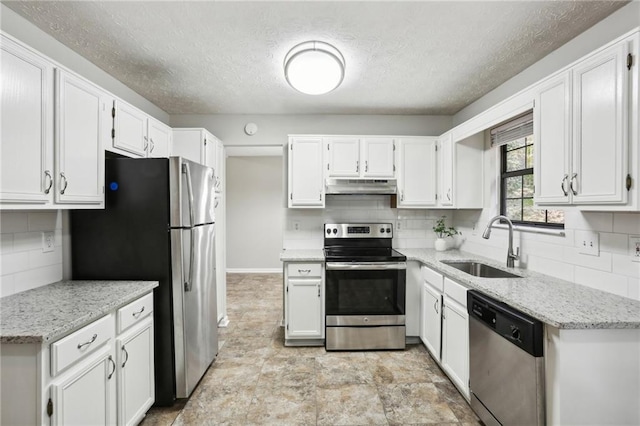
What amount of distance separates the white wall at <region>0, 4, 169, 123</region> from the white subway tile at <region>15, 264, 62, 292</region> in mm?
1422

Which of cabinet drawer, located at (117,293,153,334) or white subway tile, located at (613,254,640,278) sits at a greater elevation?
white subway tile, located at (613,254,640,278)

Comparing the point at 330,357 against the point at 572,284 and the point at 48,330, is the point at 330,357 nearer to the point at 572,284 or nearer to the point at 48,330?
the point at 572,284

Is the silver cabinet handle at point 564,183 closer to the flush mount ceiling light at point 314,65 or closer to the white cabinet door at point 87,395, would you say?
the flush mount ceiling light at point 314,65

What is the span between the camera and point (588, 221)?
1900 millimetres

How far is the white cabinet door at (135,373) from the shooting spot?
168 cm

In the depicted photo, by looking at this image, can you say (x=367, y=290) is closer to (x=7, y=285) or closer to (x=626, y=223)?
(x=626, y=223)

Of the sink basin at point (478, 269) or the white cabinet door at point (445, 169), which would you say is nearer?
the sink basin at point (478, 269)

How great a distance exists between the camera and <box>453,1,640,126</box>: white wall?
167cm

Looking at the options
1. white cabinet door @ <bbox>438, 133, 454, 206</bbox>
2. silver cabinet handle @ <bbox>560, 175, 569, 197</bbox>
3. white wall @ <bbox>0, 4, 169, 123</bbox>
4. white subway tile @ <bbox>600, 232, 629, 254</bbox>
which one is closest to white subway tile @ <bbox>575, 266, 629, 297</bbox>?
white subway tile @ <bbox>600, 232, 629, 254</bbox>

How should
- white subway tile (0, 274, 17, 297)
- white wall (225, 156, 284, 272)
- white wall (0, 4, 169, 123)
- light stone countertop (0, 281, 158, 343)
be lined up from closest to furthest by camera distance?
light stone countertop (0, 281, 158, 343), white subway tile (0, 274, 17, 297), white wall (0, 4, 169, 123), white wall (225, 156, 284, 272)

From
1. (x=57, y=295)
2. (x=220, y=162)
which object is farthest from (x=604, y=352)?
(x=220, y=162)

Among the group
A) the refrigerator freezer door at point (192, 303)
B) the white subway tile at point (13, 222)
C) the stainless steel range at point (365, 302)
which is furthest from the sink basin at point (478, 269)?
the white subway tile at point (13, 222)

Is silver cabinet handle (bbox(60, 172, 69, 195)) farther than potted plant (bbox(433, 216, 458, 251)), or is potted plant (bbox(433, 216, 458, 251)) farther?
potted plant (bbox(433, 216, 458, 251))

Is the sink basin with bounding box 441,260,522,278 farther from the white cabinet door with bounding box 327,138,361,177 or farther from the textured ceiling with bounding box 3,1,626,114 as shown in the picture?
the textured ceiling with bounding box 3,1,626,114
